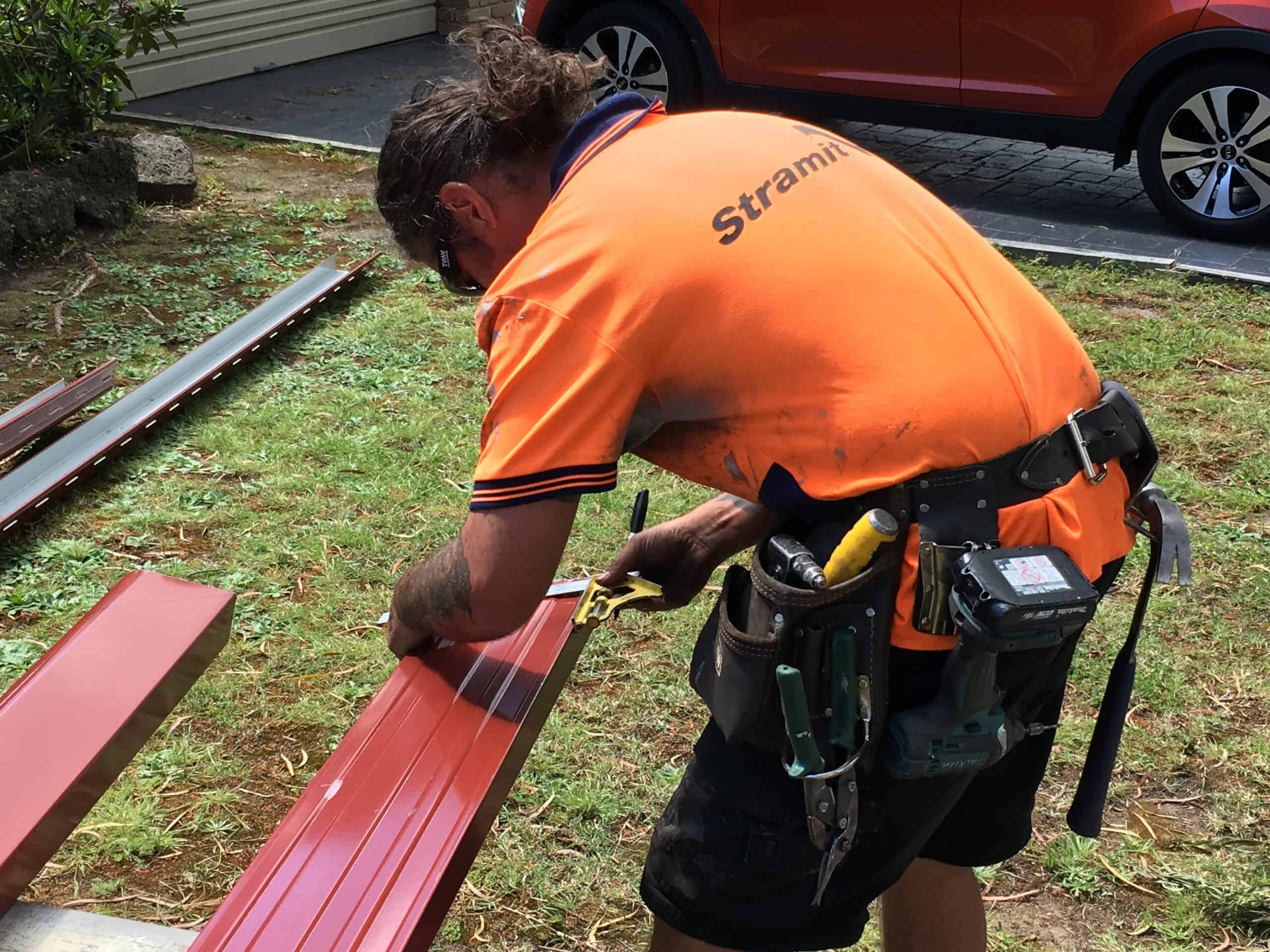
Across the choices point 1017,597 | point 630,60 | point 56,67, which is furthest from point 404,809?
point 630,60

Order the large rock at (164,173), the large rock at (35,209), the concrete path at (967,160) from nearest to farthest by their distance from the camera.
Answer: the large rock at (35,209) < the concrete path at (967,160) < the large rock at (164,173)

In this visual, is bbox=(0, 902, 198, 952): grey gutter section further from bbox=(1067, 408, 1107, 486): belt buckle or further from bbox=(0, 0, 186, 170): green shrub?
bbox=(0, 0, 186, 170): green shrub

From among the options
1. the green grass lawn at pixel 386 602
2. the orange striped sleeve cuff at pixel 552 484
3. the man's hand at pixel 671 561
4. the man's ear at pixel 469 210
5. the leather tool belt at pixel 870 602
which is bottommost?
the green grass lawn at pixel 386 602

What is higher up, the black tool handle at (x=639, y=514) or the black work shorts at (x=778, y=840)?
the black tool handle at (x=639, y=514)

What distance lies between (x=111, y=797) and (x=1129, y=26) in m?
5.93

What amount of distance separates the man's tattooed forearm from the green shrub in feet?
16.3

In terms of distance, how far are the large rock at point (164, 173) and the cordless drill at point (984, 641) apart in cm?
597

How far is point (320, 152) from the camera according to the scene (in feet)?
25.3

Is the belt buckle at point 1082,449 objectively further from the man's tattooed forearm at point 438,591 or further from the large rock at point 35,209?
the large rock at point 35,209

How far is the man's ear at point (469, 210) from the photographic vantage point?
1797mm

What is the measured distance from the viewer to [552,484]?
1526mm

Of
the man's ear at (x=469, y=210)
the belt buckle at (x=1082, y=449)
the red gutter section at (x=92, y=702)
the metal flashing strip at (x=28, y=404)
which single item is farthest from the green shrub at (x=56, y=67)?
the belt buckle at (x=1082, y=449)

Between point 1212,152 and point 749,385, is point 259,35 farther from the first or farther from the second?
point 749,385

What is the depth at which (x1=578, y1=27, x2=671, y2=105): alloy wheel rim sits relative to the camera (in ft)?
25.2
